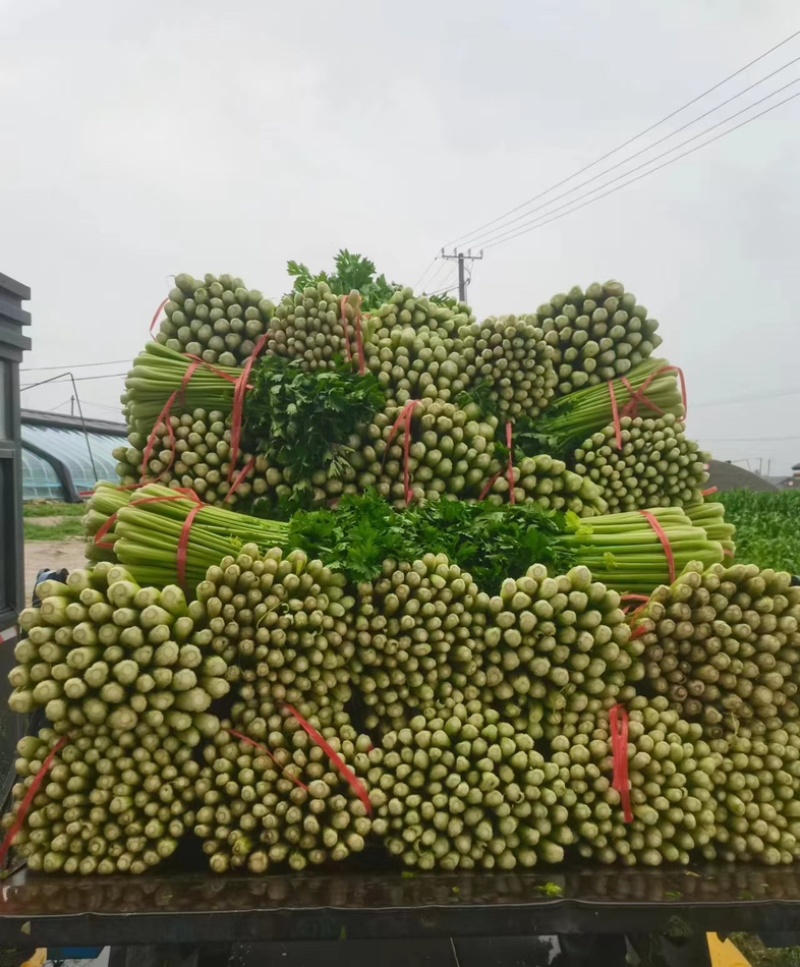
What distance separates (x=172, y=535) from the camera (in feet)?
6.70

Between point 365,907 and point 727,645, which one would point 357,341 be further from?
point 365,907

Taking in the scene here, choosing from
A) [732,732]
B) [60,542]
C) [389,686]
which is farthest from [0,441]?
[60,542]

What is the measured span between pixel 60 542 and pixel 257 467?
12.6 metres

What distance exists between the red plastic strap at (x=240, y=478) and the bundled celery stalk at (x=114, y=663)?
2.62 ft

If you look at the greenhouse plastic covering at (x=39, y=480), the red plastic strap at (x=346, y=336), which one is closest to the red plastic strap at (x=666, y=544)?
the red plastic strap at (x=346, y=336)

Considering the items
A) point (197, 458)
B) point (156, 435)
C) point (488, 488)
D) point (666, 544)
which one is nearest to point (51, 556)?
point (156, 435)

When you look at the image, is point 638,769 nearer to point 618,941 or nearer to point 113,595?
point 618,941

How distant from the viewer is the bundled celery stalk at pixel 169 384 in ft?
8.48

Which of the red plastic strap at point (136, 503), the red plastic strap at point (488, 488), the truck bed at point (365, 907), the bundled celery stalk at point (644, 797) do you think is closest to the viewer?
the truck bed at point (365, 907)

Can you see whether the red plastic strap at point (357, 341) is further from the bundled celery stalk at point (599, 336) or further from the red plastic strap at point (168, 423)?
the bundled celery stalk at point (599, 336)

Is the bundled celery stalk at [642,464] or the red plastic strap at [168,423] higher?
the red plastic strap at [168,423]

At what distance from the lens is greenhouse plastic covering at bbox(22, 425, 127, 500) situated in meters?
19.0

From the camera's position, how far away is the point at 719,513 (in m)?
2.70

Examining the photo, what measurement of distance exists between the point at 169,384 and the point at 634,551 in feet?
6.63
